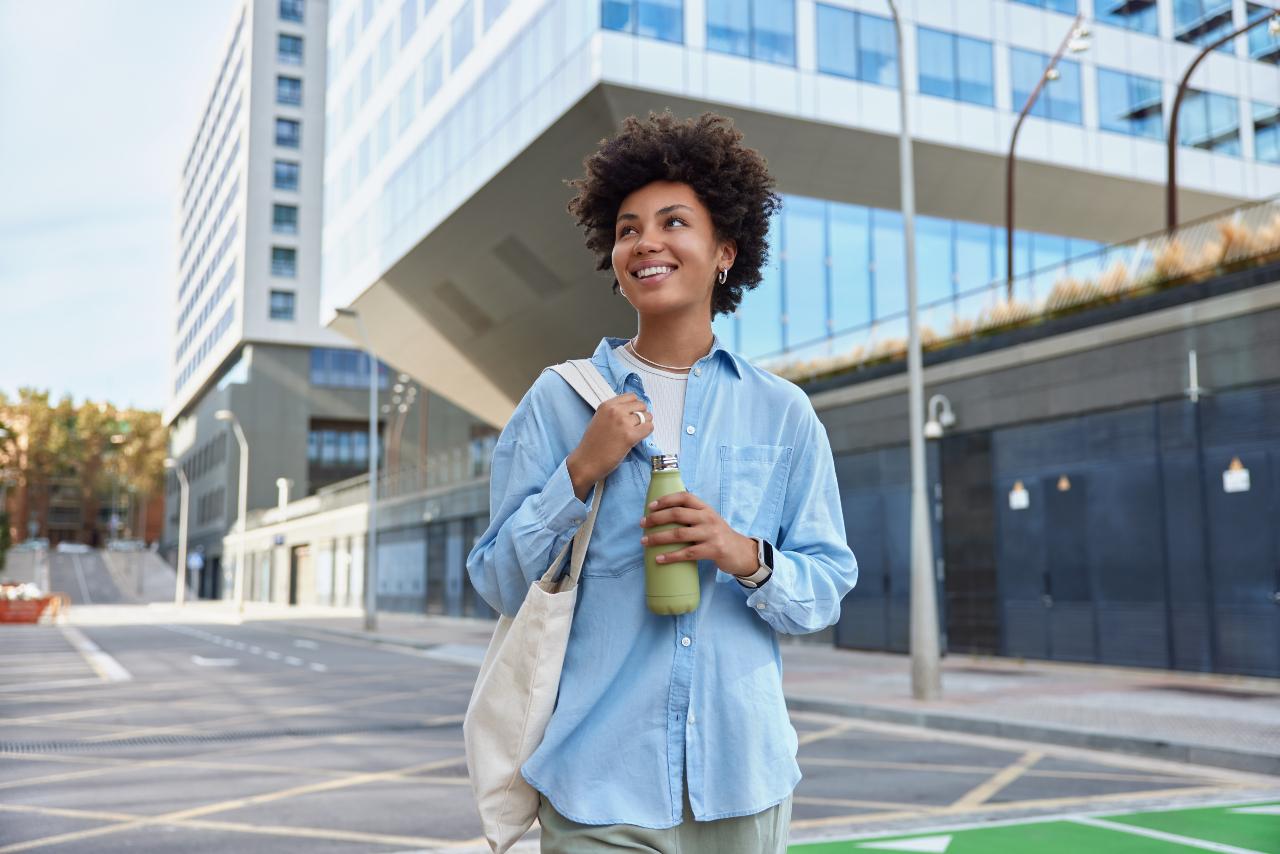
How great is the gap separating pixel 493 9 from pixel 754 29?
8047 millimetres

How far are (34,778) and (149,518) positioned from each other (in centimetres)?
13222

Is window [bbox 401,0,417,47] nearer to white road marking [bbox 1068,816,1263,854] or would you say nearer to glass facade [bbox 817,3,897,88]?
glass facade [bbox 817,3,897,88]

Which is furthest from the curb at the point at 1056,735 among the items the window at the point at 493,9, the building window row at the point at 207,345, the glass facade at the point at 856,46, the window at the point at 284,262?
the building window row at the point at 207,345

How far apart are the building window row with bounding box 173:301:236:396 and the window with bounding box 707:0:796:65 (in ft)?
179

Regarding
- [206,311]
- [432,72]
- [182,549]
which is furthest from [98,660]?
[206,311]

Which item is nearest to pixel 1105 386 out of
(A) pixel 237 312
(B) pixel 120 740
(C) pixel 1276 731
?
(C) pixel 1276 731

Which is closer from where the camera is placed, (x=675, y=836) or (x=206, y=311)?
(x=675, y=836)

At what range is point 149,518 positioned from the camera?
432 ft

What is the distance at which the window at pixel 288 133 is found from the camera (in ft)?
249

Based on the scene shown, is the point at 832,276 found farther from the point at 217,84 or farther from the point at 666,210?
the point at 217,84

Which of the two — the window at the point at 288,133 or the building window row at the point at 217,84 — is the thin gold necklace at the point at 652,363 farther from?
the building window row at the point at 217,84

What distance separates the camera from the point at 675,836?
81.3 inches

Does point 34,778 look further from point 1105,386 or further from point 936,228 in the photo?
point 936,228

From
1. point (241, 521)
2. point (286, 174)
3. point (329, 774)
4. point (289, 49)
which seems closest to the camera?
point (329, 774)
